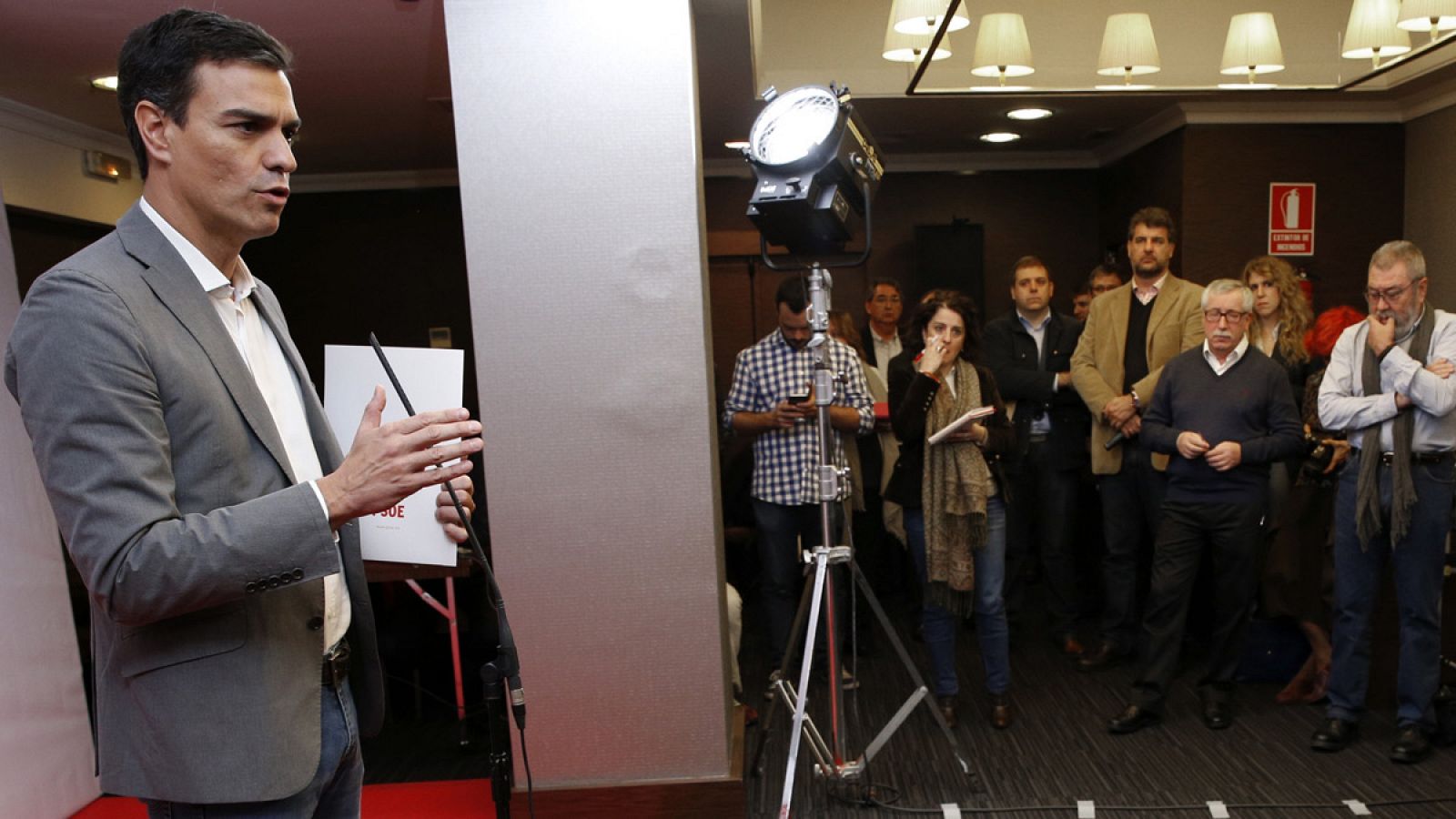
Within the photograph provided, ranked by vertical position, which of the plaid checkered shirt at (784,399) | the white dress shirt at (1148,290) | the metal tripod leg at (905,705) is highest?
the white dress shirt at (1148,290)

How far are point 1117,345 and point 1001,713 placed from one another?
1469 mm

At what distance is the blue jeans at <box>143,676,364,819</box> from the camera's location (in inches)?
45.1

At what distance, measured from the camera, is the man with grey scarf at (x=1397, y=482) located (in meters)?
2.87

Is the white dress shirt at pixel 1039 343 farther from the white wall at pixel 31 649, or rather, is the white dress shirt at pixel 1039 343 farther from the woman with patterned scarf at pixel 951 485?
the white wall at pixel 31 649

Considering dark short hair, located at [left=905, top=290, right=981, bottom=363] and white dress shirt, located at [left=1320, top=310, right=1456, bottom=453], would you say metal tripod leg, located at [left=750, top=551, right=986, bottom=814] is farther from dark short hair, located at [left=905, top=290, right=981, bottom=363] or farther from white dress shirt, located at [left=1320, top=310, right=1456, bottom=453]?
white dress shirt, located at [left=1320, top=310, right=1456, bottom=453]

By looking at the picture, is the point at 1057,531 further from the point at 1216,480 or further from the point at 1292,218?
the point at 1292,218

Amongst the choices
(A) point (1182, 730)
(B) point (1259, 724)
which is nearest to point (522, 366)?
(A) point (1182, 730)

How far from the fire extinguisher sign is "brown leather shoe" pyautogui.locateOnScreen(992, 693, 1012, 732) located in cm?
370


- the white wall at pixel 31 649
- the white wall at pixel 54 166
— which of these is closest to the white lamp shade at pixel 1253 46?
the white wall at pixel 31 649

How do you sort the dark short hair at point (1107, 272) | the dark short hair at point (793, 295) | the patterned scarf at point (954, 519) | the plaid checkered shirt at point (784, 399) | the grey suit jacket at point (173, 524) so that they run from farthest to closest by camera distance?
the dark short hair at point (1107, 272) < the dark short hair at point (793, 295) < the plaid checkered shirt at point (784, 399) < the patterned scarf at point (954, 519) < the grey suit jacket at point (173, 524)

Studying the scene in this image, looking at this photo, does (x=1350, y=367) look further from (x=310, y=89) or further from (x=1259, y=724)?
(x=310, y=89)

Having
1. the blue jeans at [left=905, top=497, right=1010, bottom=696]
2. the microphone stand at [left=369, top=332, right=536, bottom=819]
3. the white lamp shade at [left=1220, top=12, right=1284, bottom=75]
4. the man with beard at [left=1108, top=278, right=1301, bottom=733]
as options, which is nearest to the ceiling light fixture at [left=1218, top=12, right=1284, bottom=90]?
the white lamp shade at [left=1220, top=12, right=1284, bottom=75]

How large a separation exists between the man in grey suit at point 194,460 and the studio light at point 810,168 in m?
1.20

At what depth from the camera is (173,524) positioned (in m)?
1.01
